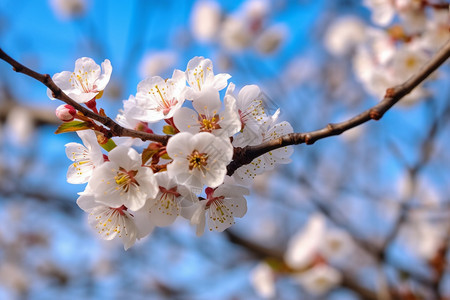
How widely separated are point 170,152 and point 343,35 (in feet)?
16.0

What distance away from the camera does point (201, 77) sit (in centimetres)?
99

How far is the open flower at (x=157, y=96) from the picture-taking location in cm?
95

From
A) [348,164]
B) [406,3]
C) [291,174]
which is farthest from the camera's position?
[348,164]

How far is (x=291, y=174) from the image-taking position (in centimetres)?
336

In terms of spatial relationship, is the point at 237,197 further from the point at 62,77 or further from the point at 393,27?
the point at 393,27

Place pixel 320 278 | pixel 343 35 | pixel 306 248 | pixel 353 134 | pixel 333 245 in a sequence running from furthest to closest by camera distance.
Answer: pixel 353 134 < pixel 343 35 < pixel 333 245 < pixel 306 248 < pixel 320 278

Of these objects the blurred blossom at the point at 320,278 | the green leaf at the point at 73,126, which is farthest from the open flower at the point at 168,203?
the blurred blossom at the point at 320,278

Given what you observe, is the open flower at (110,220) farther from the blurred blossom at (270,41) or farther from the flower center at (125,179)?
the blurred blossom at (270,41)

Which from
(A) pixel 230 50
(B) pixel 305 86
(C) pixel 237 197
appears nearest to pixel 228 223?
(C) pixel 237 197

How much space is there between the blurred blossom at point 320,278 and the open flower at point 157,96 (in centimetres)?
229

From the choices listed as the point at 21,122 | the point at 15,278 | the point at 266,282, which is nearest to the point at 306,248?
the point at 266,282

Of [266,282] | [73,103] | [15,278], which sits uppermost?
[15,278]

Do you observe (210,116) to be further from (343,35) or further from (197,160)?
(343,35)

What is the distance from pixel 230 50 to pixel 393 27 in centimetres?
270
